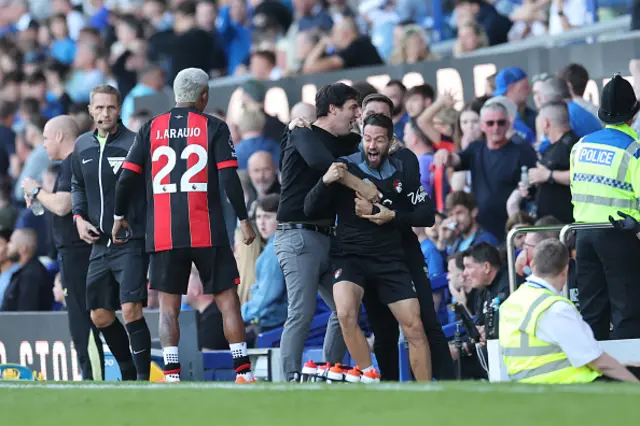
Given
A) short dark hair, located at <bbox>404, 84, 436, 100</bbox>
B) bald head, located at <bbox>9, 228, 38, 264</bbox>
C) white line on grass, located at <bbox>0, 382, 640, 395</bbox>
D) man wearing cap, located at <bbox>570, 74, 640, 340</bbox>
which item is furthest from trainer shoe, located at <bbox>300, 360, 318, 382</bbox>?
bald head, located at <bbox>9, 228, 38, 264</bbox>

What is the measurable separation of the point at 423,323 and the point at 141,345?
2199 mm

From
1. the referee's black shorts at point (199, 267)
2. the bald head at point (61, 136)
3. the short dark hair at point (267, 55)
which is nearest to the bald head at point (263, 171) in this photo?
the bald head at point (61, 136)

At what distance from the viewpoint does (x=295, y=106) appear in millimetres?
13805

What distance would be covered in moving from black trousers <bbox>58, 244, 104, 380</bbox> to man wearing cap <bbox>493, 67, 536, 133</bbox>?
4035 millimetres

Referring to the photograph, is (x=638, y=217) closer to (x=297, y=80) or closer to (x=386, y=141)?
(x=386, y=141)

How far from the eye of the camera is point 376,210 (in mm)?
9055

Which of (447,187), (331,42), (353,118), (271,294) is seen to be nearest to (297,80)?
(331,42)

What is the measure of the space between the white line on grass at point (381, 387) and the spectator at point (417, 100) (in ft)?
16.8

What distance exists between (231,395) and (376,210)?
1.81 m

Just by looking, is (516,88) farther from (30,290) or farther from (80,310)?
(30,290)

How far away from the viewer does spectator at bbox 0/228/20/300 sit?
14.8 m

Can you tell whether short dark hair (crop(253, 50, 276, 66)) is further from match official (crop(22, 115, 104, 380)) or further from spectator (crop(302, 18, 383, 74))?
match official (crop(22, 115, 104, 380))

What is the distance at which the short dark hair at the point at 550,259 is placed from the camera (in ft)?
25.9

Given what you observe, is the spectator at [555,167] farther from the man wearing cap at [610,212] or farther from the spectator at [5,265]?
the spectator at [5,265]
